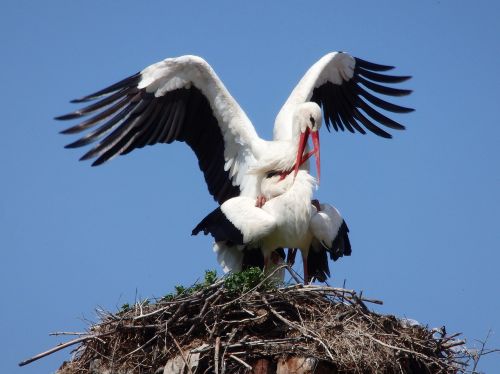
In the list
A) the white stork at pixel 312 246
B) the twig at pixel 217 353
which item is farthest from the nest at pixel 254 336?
the white stork at pixel 312 246

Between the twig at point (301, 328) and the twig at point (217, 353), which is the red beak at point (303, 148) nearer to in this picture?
the twig at point (301, 328)

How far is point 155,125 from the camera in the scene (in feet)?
37.2

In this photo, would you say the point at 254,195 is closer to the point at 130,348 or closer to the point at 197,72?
the point at 197,72

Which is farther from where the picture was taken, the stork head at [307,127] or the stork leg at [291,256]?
the stork leg at [291,256]

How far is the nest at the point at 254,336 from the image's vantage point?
865 centimetres

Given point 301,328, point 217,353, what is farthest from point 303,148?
point 217,353

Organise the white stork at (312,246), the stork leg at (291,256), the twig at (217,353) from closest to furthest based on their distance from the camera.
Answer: the twig at (217,353), the white stork at (312,246), the stork leg at (291,256)

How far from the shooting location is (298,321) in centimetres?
912

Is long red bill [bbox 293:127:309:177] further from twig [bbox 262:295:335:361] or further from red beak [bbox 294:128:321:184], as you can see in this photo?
twig [bbox 262:295:335:361]

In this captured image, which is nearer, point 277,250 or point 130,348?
point 130,348

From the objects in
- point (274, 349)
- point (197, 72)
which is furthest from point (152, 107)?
point (274, 349)

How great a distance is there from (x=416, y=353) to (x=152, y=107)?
4012 mm

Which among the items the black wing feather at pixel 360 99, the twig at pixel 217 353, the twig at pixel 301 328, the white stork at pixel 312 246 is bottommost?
the twig at pixel 217 353

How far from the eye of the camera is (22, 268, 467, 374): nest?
8648mm
